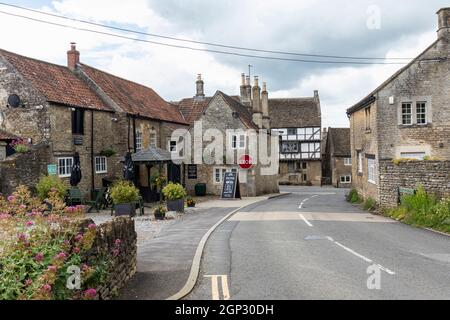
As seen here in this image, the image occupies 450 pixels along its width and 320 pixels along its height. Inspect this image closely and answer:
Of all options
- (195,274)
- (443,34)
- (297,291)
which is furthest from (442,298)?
(443,34)

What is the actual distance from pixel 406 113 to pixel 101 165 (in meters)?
18.9

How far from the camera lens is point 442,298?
7.42m

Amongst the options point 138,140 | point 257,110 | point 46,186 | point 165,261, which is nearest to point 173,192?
point 46,186

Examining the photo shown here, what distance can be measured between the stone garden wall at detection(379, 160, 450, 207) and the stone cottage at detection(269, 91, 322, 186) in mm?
38947

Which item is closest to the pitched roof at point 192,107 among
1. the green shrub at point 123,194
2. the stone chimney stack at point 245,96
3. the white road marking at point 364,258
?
the stone chimney stack at point 245,96

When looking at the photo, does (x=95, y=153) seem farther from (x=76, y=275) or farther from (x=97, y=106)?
(x=76, y=275)

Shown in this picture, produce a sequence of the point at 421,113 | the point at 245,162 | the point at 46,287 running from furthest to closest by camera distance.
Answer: the point at 245,162 → the point at 421,113 → the point at 46,287

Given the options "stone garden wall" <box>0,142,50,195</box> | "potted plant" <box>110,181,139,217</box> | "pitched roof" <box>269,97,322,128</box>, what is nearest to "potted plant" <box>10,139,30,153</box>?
"stone garden wall" <box>0,142,50,195</box>

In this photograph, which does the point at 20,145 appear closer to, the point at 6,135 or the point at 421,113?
the point at 6,135

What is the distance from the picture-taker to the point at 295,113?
64062 mm

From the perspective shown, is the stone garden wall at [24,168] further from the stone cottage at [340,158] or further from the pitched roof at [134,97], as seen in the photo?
the stone cottage at [340,158]

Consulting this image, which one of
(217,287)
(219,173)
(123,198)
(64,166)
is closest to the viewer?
(217,287)

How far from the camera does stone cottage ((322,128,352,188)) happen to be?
2452 inches
